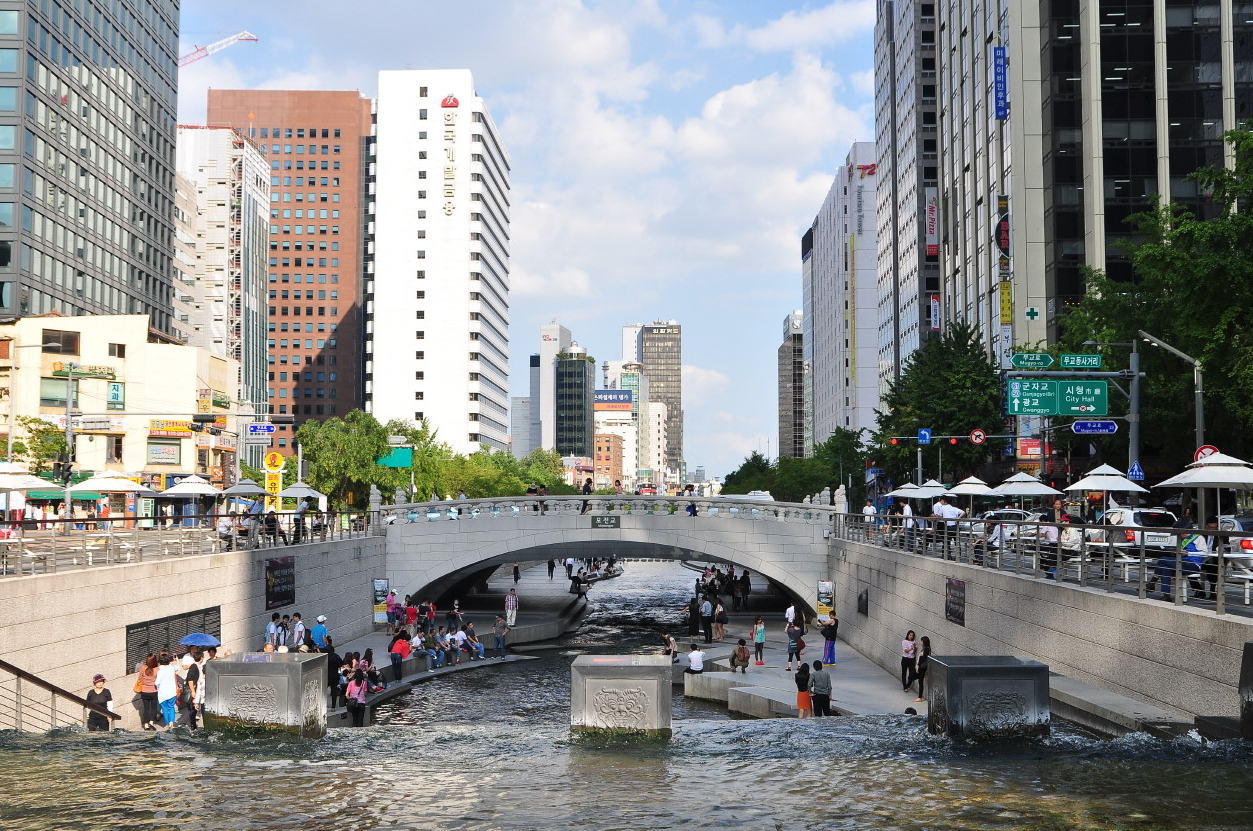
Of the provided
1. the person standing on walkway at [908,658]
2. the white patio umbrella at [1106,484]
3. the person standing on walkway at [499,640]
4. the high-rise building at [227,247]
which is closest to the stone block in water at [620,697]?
the person standing on walkway at [908,658]

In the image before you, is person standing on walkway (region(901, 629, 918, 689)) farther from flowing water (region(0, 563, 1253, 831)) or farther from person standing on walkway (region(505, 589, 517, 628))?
person standing on walkway (region(505, 589, 517, 628))

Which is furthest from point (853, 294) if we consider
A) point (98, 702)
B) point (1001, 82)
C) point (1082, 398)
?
point (98, 702)

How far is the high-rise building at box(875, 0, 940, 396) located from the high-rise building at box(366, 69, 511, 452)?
49.4 metres

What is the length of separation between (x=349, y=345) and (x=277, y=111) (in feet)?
137

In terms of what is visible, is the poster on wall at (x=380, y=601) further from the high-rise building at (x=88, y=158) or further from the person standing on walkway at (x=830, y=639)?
the high-rise building at (x=88, y=158)

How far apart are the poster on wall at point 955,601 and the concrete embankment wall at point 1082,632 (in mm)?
198

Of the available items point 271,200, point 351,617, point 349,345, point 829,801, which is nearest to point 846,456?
point 351,617

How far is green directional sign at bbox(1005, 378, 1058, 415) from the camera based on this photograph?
136 ft

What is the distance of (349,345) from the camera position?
195250 millimetres

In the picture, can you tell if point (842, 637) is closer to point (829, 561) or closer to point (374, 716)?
point (829, 561)

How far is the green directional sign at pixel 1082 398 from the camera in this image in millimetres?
41531

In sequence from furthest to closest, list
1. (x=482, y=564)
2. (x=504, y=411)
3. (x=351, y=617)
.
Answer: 1. (x=504, y=411)
2. (x=482, y=564)
3. (x=351, y=617)

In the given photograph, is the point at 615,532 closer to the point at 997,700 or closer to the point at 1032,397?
the point at 1032,397

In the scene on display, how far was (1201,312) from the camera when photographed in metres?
30.5
